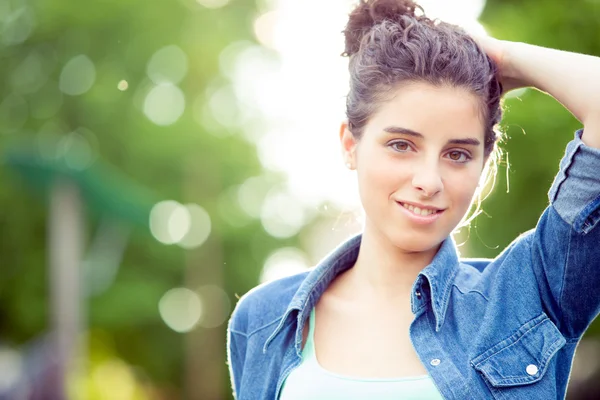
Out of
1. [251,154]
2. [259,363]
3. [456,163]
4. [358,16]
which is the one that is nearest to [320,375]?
[259,363]

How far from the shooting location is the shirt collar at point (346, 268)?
7.49ft

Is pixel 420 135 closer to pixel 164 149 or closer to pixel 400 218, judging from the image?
pixel 400 218

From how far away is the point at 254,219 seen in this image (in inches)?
582

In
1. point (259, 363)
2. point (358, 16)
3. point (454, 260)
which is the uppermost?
point (358, 16)

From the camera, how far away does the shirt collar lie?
2283mm

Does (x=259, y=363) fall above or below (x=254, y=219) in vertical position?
above

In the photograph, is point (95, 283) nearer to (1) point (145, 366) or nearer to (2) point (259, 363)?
(1) point (145, 366)

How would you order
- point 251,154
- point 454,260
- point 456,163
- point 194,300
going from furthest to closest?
point 194,300
point 251,154
point 454,260
point 456,163

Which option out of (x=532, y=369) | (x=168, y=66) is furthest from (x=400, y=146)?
(x=168, y=66)

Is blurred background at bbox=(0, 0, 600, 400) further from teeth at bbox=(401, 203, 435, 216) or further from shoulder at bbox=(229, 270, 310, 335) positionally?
teeth at bbox=(401, 203, 435, 216)

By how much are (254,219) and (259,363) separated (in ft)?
40.2

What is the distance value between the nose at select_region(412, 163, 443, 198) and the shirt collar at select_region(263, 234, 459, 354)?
25cm

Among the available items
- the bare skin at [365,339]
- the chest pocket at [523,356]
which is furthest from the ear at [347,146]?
the chest pocket at [523,356]

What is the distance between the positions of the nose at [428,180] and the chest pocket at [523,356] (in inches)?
15.6
